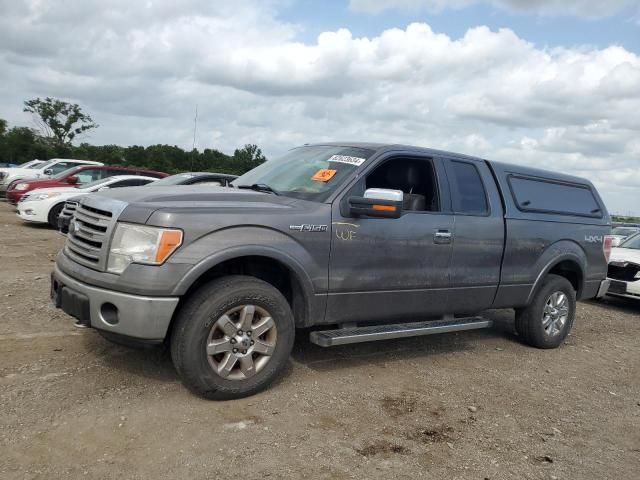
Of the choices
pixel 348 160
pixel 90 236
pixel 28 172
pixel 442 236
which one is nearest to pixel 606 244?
pixel 442 236

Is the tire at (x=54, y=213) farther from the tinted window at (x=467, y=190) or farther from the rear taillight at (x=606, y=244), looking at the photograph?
the rear taillight at (x=606, y=244)

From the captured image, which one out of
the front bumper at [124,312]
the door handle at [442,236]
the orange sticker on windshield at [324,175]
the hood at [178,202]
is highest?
the orange sticker on windshield at [324,175]

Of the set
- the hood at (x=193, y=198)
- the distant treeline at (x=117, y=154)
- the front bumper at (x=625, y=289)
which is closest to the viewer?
the hood at (x=193, y=198)

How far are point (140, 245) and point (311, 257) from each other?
4.06ft

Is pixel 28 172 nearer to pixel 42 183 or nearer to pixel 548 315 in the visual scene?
pixel 42 183

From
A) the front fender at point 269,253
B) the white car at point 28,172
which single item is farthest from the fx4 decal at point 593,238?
the white car at point 28,172

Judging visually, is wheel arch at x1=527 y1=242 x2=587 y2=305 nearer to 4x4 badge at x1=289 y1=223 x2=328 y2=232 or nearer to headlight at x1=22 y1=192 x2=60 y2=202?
4x4 badge at x1=289 y1=223 x2=328 y2=232

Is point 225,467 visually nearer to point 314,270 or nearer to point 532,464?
point 314,270

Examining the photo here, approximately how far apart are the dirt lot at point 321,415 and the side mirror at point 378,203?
4.55 feet

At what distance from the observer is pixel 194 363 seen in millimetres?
3727

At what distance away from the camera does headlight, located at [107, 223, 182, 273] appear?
364 centimetres

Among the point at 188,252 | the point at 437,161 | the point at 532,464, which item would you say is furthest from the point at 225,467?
the point at 437,161

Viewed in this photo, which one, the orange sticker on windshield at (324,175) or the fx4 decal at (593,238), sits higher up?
the orange sticker on windshield at (324,175)

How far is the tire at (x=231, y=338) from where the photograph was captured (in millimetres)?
3734
